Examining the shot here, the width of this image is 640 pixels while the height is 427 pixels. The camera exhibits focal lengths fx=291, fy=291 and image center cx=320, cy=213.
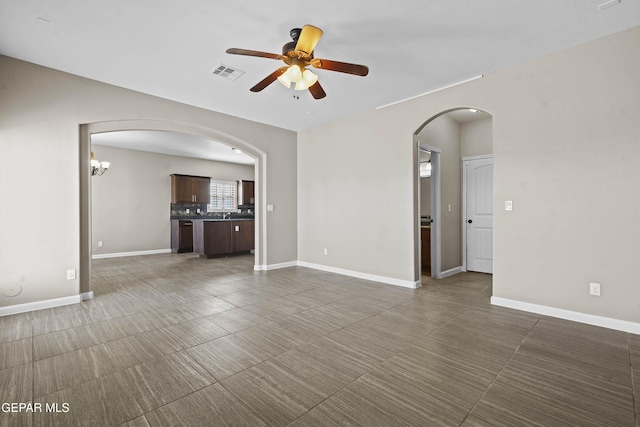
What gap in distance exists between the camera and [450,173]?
566 centimetres

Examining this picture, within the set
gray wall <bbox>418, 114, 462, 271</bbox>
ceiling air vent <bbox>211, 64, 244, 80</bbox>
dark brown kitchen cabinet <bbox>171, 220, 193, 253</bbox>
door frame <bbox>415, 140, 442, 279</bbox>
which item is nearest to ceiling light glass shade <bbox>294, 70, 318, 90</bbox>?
ceiling air vent <bbox>211, 64, 244, 80</bbox>

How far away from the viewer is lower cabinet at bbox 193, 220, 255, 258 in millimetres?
7453

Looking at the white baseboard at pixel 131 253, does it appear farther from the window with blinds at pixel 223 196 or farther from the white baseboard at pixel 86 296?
the white baseboard at pixel 86 296

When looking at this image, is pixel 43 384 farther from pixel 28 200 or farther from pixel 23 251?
pixel 28 200

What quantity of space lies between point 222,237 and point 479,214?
607 centimetres

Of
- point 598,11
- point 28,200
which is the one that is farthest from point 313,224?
point 598,11

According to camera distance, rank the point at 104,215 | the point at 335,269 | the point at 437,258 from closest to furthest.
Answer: the point at 437,258 < the point at 335,269 < the point at 104,215

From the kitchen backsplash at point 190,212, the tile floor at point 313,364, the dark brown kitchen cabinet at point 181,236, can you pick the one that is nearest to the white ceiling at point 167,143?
the kitchen backsplash at point 190,212

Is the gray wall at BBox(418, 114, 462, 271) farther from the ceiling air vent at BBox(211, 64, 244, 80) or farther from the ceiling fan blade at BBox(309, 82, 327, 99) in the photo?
the ceiling air vent at BBox(211, 64, 244, 80)

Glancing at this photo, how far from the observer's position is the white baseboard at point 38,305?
3.35 m

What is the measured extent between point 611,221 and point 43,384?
5.03 m

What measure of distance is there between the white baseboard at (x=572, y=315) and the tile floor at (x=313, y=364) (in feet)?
0.35

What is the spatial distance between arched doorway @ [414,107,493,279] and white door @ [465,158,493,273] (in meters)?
0.12

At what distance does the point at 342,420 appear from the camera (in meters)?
1.65
